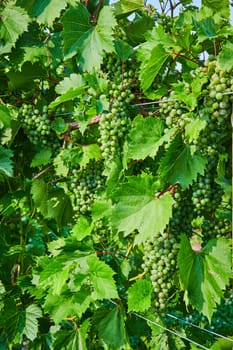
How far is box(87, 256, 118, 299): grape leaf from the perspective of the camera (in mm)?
2156

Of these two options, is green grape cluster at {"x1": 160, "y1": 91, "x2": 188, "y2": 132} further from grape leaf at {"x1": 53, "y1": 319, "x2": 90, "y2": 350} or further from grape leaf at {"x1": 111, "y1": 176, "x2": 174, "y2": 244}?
grape leaf at {"x1": 53, "y1": 319, "x2": 90, "y2": 350}

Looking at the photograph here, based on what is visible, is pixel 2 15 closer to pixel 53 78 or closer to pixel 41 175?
pixel 53 78

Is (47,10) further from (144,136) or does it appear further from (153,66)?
(144,136)

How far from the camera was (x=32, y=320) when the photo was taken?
2.72m

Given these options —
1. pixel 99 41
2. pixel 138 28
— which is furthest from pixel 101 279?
pixel 138 28

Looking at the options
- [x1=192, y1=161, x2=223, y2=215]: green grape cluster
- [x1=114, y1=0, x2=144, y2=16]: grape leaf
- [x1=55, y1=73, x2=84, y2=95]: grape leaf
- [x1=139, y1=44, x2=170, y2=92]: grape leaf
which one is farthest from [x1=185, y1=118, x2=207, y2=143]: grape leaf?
[x1=114, y1=0, x2=144, y2=16]: grape leaf

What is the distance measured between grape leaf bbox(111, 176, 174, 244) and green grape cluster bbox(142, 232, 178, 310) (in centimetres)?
12

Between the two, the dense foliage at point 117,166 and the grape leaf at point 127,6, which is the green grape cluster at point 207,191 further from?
the grape leaf at point 127,6

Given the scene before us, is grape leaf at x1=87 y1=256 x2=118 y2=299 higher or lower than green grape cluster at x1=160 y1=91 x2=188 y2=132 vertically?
lower

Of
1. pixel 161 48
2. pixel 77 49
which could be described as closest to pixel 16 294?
pixel 77 49

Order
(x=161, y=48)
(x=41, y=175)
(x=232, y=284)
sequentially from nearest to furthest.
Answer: (x=161, y=48) → (x=232, y=284) → (x=41, y=175)

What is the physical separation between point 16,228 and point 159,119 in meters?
1.45

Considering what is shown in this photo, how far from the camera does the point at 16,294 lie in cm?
279

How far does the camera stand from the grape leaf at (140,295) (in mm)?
2064
